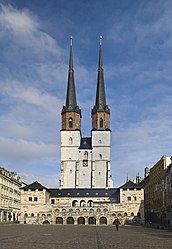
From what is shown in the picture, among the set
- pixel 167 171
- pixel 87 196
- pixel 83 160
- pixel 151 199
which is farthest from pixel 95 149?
pixel 167 171

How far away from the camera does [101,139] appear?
10612 centimetres

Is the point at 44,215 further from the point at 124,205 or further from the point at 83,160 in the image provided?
the point at 83,160

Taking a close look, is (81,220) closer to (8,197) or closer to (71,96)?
(8,197)

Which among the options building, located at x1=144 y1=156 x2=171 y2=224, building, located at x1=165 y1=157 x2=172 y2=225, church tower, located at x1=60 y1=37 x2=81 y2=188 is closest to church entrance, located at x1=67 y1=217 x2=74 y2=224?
building, located at x1=144 y1=156 x2=171 y2=224

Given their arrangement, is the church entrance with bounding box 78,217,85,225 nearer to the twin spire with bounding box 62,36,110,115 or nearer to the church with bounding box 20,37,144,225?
the church with bounding box 20,37,144,225

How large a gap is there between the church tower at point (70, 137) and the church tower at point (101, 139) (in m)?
4.80

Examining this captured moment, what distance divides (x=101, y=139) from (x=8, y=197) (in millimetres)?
31225

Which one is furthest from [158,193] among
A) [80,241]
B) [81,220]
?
[80,241]

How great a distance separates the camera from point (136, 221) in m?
81.2

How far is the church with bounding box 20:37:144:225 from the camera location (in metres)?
86.8

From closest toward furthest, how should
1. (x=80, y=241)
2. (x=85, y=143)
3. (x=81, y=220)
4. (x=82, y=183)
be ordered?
(x=80, y=241) → (x=81, y=220) → (x=82, y=183) → (x=85, y=143)

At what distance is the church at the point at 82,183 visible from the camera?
8681 centimetres

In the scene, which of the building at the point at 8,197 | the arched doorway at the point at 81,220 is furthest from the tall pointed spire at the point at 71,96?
the arched doorway at the point at 81,220

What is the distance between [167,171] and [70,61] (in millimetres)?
53371
